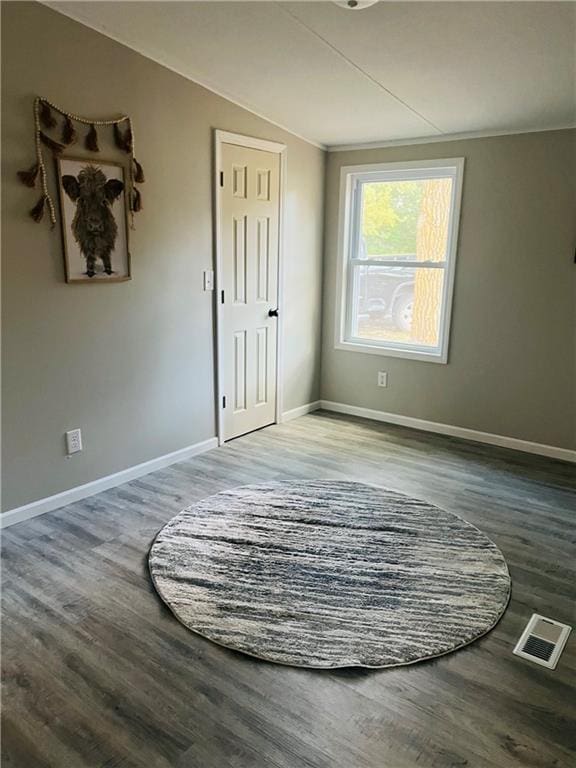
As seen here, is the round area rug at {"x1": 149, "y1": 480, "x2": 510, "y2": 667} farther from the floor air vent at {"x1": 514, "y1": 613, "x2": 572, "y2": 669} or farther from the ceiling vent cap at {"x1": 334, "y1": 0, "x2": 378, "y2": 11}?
the ceiling vent cap at {"x1": 334, "y1": 0, "x2": 378, "y2": 11}

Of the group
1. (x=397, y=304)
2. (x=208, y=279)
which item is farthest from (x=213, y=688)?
(x=397, y=304)

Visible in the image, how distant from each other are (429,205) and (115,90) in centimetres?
242

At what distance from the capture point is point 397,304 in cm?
455

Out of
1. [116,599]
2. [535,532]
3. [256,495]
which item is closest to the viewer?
[116,599]

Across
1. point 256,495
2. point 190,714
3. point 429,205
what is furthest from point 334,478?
point 429,205

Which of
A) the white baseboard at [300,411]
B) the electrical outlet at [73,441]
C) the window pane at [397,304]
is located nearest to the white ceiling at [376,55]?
the window pane at [397,304]

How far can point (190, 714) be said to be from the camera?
5.57 feet

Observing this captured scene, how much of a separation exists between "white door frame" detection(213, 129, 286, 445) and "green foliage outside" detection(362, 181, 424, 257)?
80cm

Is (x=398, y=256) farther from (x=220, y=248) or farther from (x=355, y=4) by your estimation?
(x=355, y=4)

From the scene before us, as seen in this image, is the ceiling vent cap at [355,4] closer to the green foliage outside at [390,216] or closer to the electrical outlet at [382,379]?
the green foliage outside at [390,216]

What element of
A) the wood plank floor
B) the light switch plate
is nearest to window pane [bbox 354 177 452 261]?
the light switch plate

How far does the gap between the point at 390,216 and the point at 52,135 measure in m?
2.67

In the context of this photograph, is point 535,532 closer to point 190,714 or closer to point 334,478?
point 334,478

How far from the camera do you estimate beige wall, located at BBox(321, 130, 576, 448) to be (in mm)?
3643
